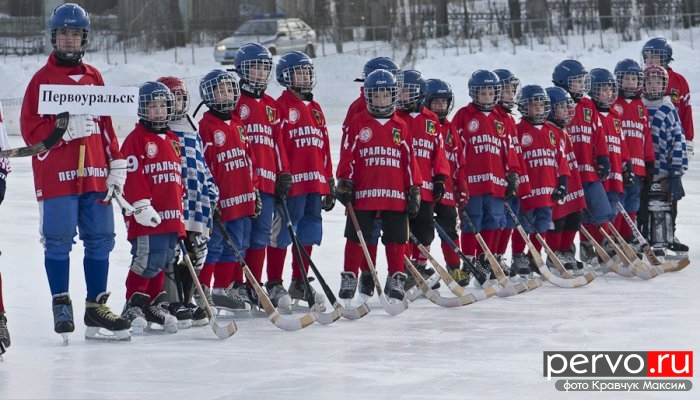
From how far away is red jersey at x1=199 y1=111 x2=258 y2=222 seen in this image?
7.61 m

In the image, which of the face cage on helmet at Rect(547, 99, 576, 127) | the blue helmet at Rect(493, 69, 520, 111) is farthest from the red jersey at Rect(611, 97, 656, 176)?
the blue helmet at Rect(493, 69, 520, 111)

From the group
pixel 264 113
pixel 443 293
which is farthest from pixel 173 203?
pixel 443 293

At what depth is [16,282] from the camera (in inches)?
337

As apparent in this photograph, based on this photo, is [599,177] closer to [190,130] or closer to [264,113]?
[264,113]

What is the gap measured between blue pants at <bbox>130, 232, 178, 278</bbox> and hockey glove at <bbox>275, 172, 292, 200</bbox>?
3.00 feet

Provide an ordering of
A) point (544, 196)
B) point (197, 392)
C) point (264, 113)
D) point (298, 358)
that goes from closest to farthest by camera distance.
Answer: point (197, 392) < point (298, 358) < point (264, 113) < point (544, 196)

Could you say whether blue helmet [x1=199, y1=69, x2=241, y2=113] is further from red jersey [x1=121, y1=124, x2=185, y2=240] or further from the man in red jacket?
the man in red jacket

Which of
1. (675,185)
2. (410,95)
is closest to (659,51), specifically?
(675,185)

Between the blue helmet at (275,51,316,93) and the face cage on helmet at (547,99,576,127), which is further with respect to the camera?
the face cage on helmet at (547,99,576,127)

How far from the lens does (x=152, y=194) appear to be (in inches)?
278

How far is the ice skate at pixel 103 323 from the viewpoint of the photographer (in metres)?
6.79

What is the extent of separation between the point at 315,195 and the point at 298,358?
6.36 ft

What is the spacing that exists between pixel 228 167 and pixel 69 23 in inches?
51.9

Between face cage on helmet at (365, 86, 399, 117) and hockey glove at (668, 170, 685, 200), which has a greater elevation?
face cage on helmet at (365, 86, 399, 117)
